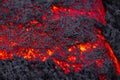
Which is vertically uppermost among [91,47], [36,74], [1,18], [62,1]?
[62,1]

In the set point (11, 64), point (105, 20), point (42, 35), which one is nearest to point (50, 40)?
point (42, 35)

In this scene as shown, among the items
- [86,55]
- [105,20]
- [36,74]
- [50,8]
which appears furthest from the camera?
[105,20]

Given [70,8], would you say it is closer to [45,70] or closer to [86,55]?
[86,55]

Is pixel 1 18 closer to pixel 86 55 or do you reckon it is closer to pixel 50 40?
pixel 50 40

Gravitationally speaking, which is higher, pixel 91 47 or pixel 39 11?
pixel 39 11

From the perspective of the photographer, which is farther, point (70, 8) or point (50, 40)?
point (70, 8)

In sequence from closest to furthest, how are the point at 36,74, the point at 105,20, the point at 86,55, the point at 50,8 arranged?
the point at 36,74 < the point at 86,55 < the point at 50,8 < the point at 105,20

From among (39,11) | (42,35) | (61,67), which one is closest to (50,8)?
(39,11)
